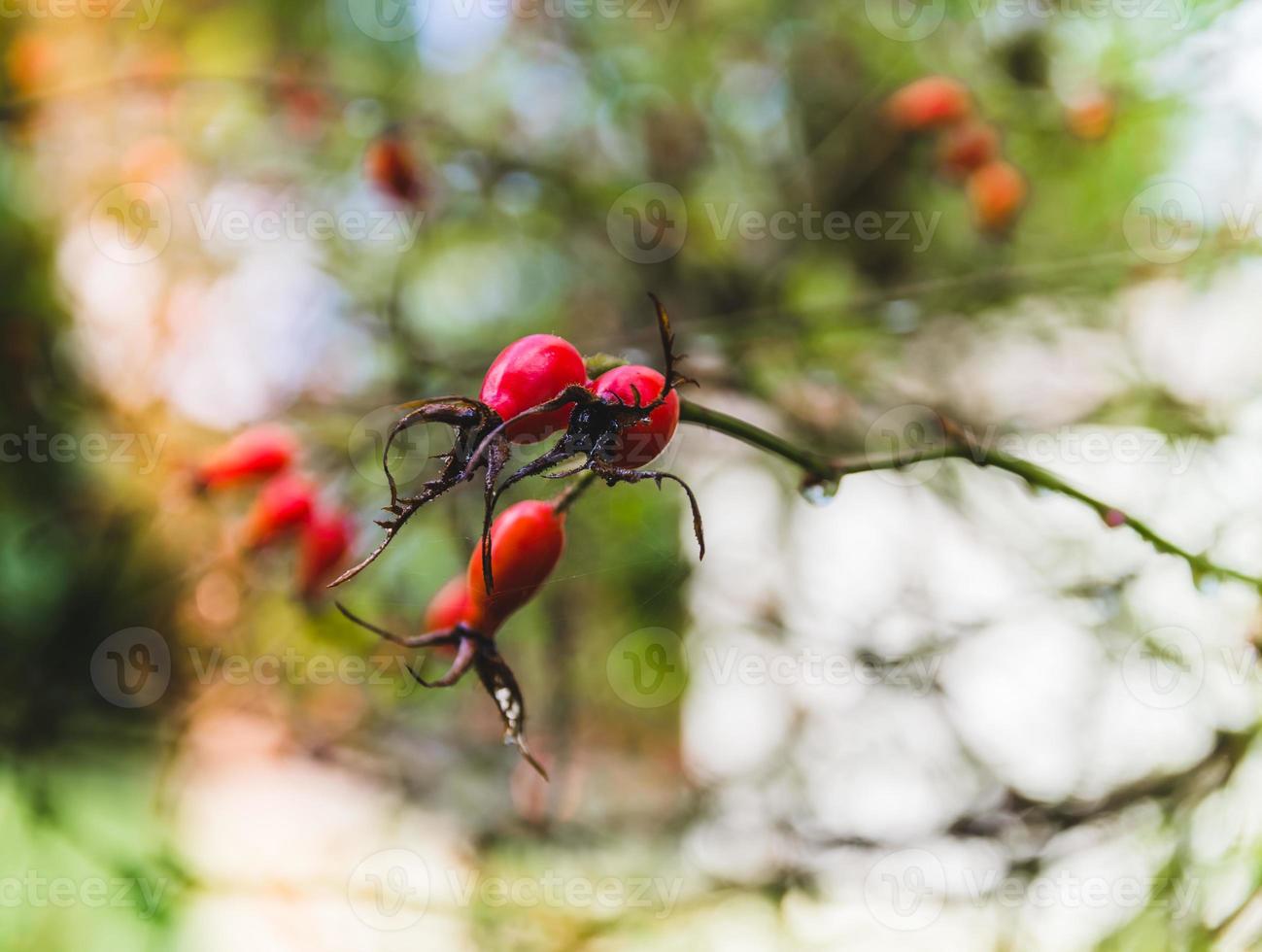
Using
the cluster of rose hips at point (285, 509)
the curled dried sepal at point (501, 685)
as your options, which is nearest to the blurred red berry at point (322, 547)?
the cluster of rose hips at point (285, 509)

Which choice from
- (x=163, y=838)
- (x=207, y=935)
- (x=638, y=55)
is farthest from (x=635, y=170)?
(x=207, y=935)

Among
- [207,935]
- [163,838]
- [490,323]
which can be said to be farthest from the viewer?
[490,323]

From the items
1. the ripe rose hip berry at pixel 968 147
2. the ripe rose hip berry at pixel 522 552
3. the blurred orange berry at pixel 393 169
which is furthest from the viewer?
the ripe rose hip berry at pixel 968 147

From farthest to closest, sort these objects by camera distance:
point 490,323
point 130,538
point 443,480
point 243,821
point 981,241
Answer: point 243,821
point 490,323
point 981,241
point 130,538
point 443,480

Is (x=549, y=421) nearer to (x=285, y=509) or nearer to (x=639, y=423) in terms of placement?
(x=639, y=423)

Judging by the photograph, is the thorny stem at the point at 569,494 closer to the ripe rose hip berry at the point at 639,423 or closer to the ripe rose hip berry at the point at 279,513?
the ripe rose hip berry at the point at 639,423

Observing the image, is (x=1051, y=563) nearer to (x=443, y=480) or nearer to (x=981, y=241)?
(x=981, y=241)

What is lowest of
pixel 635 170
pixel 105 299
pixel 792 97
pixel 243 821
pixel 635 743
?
pixel 243 821
